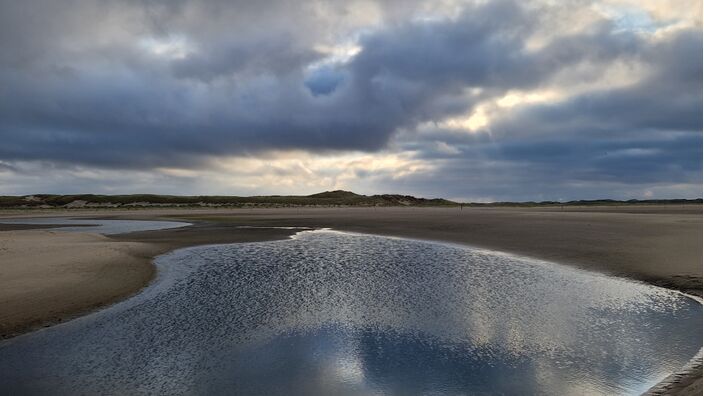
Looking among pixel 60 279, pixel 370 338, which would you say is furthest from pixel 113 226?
pixel 370 338

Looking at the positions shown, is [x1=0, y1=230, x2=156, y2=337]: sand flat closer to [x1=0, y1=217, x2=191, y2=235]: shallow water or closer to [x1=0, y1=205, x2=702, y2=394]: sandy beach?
[x1=0, y1=205, x2=702, y2=394]: sandy beach

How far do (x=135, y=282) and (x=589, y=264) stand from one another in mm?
21717

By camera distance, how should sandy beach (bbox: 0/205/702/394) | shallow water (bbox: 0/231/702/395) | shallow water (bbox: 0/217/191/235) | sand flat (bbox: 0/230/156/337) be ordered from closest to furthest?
shallow water (bbox: 0/231/702/395), sand flat (bbox: 0/230/156/337), sandy beach (bbox: 0/205/702/394), shallow water (bbox: 0/217/191/235)

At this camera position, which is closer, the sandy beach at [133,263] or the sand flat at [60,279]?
the sand flat at [60,279]

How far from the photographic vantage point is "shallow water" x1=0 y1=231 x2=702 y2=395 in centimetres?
881

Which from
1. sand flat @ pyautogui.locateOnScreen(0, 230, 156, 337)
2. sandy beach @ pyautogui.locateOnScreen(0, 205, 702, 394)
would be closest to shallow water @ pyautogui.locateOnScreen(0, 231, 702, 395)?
sand flat @ pyautogui.locateOnScreen(0, 230, 156, 337)

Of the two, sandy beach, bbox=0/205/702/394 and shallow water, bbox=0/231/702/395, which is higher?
sandy beach, bbox=0/205/702/394

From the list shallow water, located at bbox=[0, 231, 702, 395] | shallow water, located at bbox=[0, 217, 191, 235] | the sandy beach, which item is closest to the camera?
shallow water, located at bbox=[0, 231, 702, 395]

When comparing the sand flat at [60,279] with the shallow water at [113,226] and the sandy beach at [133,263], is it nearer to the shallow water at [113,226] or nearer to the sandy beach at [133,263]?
the sandy beach at [133,263]

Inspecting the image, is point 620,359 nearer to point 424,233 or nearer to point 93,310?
point 93,310

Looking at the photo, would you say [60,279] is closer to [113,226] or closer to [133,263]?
[133,263]

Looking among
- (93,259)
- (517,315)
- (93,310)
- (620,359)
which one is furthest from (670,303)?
(93,259)

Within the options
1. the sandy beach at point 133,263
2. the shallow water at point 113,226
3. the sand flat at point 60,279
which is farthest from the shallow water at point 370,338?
the shallow water at point 113,226

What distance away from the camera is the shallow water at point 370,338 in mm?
8812
